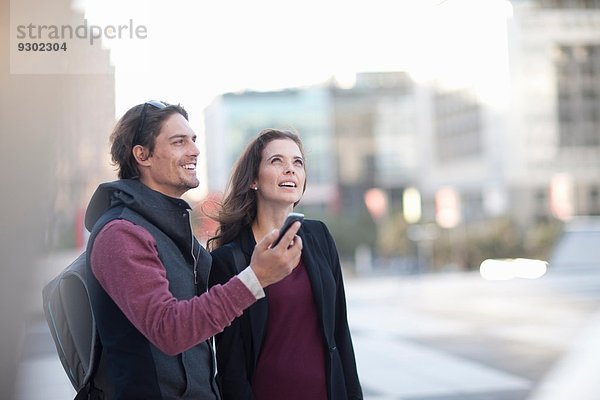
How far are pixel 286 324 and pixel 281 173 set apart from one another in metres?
0.39

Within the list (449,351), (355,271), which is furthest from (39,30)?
(355,271)

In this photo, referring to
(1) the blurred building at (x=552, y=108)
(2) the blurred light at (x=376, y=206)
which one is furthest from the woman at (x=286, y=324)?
(2) the blurred light at (x=376, y=206)

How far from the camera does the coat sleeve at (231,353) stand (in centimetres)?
202

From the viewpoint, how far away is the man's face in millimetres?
1787

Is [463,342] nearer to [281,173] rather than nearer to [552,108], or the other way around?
[281,173]

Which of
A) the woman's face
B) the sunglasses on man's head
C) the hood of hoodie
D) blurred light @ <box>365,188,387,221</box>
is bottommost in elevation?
the hood of hoodie

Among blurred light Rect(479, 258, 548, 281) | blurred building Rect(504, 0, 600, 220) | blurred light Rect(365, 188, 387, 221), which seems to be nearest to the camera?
blurred light Rect(479, 258, 548, 281)

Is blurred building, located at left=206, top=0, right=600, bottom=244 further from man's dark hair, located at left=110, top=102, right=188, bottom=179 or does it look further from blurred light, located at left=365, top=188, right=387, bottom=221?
man's dark hair, located at left=110, top=102, right=188, bottom=179

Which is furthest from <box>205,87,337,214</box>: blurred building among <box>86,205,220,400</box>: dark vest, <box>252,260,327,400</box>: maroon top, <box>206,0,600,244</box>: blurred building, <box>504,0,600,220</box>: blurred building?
<box>86,205,220,400</box>: dark vest

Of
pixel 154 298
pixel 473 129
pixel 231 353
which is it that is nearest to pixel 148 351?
pixel 154 298

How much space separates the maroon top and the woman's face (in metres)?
0.24

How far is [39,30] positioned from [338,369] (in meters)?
1.36

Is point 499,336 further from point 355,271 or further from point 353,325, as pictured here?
point 355,271

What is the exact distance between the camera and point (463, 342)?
10164 mm
